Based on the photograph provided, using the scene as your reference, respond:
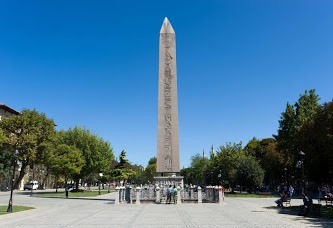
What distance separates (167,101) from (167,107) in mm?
490

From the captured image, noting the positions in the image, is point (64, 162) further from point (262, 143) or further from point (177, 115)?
point (262, 143)

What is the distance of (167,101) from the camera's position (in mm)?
31016

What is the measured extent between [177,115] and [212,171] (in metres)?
40.3

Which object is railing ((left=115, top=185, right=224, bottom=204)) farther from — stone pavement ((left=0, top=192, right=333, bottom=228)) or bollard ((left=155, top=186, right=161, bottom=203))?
stone pavement ((left=0, top=192, right=333, bottom=228))

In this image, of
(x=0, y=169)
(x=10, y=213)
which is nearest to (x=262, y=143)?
(x=0, y=169)

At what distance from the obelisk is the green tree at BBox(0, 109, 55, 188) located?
31784mm

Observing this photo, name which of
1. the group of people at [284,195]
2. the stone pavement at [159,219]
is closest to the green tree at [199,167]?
the group of people at [284,195]

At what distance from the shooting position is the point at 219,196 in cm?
3058

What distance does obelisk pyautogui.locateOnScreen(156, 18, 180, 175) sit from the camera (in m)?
30.2

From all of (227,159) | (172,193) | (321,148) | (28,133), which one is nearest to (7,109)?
(28,133)

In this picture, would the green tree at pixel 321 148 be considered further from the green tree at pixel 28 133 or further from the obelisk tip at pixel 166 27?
the green tree at pixel 28 133

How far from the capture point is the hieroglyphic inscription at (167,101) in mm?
30156

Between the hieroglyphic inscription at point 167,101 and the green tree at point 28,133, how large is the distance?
3225cm

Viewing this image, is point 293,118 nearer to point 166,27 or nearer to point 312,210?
point 166,27
